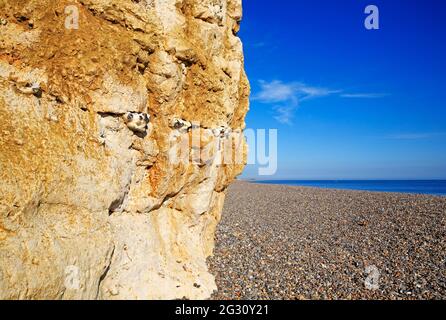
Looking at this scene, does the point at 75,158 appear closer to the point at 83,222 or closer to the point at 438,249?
the point at 83,222

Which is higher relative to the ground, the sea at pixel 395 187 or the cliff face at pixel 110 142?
the cliff face at pixel 110 142

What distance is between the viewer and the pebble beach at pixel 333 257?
325 inches

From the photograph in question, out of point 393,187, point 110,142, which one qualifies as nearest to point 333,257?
point 110,142

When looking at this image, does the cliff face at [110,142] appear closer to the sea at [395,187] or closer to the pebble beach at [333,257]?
the pebble beach at [333,257]

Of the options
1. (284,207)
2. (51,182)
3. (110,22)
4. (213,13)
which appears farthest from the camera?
Result: (284,207)

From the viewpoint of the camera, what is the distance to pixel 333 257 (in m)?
10.9

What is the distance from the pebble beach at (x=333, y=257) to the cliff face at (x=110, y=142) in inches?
71.3

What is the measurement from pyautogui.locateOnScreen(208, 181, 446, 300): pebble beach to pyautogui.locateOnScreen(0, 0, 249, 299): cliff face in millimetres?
1811

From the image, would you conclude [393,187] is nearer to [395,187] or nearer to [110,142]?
[395,187]

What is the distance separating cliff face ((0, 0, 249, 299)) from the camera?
15.3 ft

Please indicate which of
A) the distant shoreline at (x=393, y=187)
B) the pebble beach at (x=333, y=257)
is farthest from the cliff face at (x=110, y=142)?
the distant shoreline at (x=393, y=187)

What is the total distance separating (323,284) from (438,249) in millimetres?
6394

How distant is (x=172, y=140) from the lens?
23.7 feet
